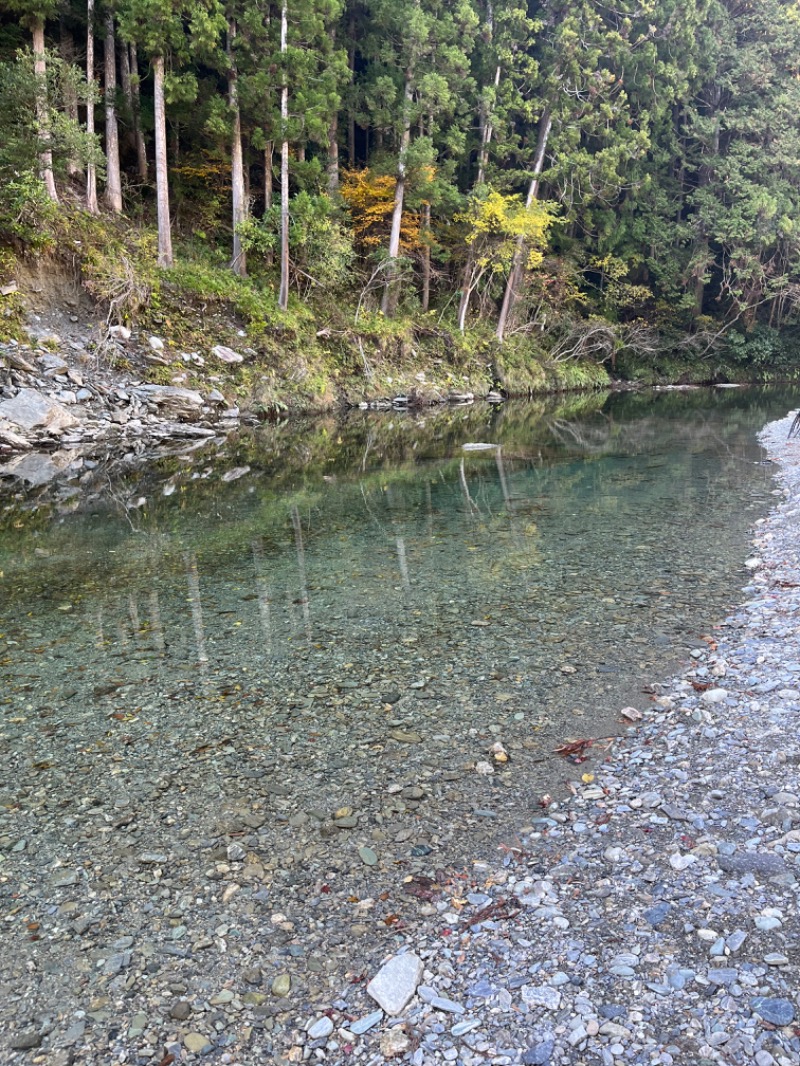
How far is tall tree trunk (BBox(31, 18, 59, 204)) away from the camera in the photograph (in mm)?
17719

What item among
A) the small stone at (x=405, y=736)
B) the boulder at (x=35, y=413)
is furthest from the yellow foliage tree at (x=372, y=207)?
the small stone at (x=405, y=736)

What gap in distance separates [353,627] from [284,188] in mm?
22531

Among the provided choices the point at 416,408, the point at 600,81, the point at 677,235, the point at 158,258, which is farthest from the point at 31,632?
the point at 677,235

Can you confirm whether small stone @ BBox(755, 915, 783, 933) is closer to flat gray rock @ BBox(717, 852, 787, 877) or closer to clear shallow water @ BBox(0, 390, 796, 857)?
flat gray rock @ BBox(717, 852, 787, 877)

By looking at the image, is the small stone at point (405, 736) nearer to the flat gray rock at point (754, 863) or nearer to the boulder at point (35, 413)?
the flat gray rock at point (754, 863)

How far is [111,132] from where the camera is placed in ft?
76.8

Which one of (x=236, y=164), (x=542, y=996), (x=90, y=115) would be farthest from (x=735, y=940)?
(x=236, y=164)

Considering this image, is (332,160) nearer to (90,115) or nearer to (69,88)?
(90,115)

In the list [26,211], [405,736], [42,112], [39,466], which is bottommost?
[39,466]

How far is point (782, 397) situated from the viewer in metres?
33.5

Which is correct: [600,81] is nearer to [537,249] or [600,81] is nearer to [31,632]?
[537,249]

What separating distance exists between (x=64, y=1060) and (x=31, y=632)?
5.17 meters

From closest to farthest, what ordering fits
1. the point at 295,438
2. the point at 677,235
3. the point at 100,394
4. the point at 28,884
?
the point at 28,884 < the point at 100,394 < the point at 295,438 < the point at 677,235

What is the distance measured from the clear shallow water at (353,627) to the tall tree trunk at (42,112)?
36.5 ft
